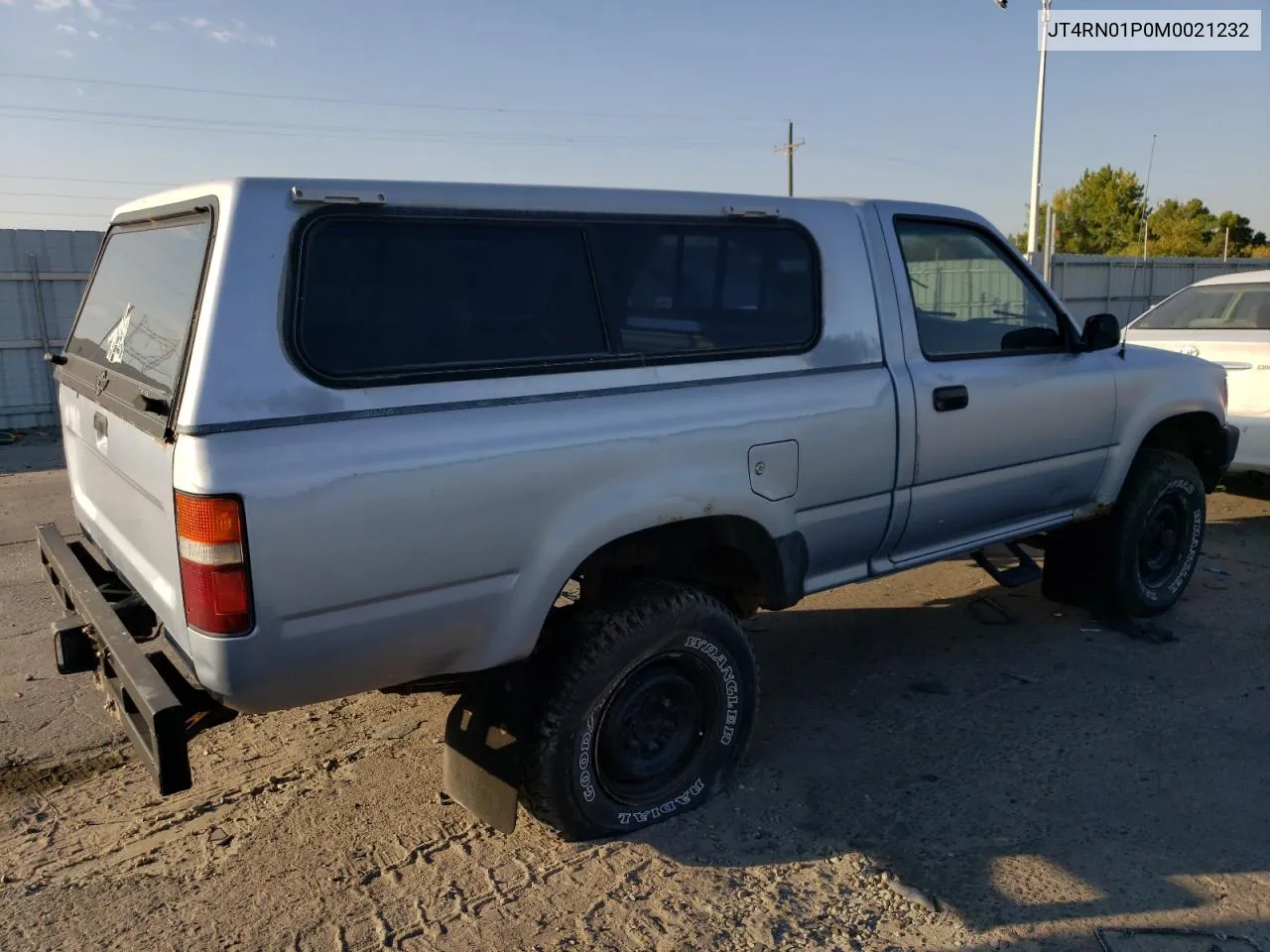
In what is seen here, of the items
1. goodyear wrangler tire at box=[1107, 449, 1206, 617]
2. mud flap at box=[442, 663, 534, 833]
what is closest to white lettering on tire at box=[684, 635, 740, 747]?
mud flap at box=[442, 663, 534, 833]

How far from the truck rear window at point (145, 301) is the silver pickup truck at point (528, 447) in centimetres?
2

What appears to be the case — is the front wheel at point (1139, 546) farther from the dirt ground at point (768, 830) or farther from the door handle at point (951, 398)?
the door handle at point (951, 398)

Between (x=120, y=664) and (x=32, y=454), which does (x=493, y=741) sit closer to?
(x=120, y=664)

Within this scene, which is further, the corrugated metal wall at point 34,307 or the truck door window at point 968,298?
the corrugated metal wall at point 34,307

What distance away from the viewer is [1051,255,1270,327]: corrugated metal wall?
56.4 feet

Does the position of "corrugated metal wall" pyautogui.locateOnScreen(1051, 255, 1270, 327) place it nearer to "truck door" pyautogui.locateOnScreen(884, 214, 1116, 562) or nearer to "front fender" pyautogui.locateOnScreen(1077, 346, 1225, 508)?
"front fender" pyautogui.locateOnScreen(1077, 346, 1225, 508)

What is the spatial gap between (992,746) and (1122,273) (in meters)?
16.6

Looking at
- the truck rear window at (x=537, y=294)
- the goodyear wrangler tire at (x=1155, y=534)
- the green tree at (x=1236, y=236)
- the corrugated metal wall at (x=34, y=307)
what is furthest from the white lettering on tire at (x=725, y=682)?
the green tree at (x=1236, y=236)

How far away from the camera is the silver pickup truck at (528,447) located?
247 centimetres

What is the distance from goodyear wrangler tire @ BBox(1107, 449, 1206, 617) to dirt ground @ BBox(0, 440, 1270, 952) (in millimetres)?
374

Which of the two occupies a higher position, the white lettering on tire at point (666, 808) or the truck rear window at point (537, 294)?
the truck rear window at point (537, 294)

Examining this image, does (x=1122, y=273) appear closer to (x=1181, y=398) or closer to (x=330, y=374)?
(x=1181, y=398)

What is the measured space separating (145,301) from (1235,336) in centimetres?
699

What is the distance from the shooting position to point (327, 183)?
2.63m
